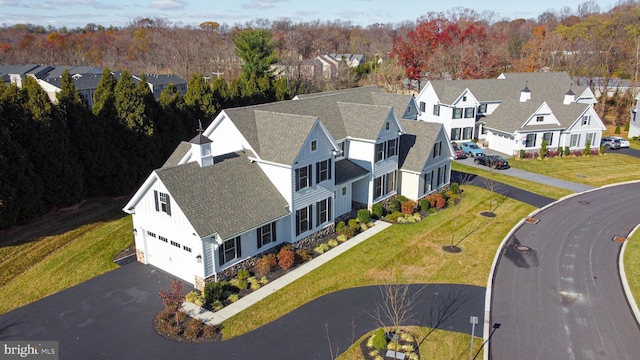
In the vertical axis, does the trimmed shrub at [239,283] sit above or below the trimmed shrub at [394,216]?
below

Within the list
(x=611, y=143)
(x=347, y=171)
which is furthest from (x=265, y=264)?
(x=611, y=143)

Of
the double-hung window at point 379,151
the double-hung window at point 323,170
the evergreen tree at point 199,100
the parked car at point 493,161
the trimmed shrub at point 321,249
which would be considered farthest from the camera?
the parked car at point 493,161

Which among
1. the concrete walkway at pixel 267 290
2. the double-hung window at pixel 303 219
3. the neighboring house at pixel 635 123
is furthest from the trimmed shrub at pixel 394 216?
the neighboring house at pixel 635 123

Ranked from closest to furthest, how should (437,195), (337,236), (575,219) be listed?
→ (337,236) < (575,219) < (437,195)

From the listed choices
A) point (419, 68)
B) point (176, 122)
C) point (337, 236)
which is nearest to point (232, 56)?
point (419, 68)

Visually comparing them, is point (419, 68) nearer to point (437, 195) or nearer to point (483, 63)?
point (483, 63)

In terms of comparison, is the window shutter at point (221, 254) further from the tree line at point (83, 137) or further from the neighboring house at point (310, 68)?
the neighboring house at point (310, 68)

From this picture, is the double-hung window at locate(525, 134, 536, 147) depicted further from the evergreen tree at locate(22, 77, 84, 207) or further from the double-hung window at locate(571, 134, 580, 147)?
the evergreen tree at locate(22, 77, 84, 207)
